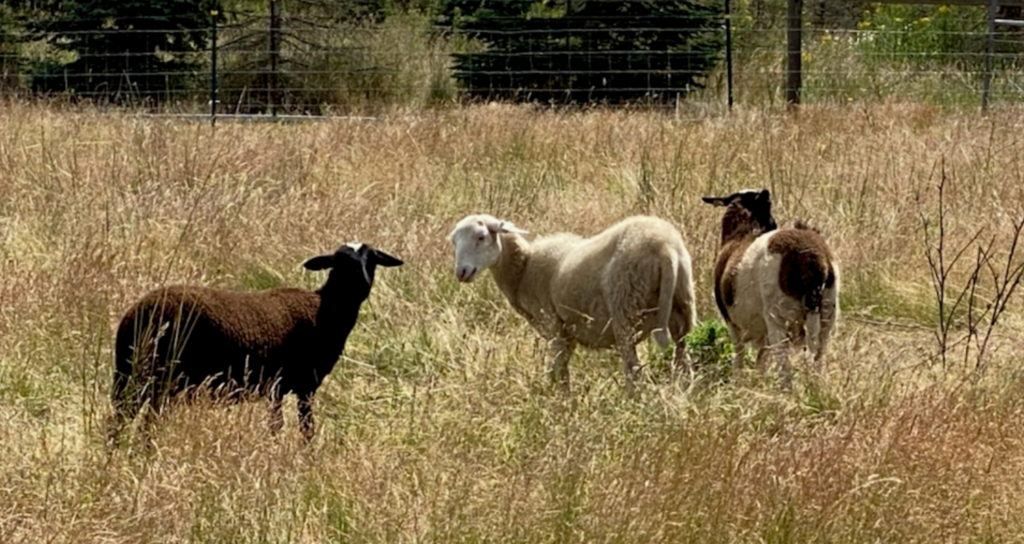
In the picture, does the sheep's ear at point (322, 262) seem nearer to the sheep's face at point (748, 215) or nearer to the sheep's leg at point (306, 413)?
the sheep's leg at point (306, 413)

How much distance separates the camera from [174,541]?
12.9ft

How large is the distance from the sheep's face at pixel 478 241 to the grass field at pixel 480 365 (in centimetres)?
30

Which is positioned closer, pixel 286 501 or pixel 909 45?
pixel 286 501

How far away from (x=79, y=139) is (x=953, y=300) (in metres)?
6.43

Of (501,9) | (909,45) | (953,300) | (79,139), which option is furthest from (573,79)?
(953,300)

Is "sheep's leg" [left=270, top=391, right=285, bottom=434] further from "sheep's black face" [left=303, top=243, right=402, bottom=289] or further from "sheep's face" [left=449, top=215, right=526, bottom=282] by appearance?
"sheep's face" [left=449, top=215, right=526, bottom=282]

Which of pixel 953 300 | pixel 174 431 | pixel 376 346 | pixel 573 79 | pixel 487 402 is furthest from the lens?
pixel 573 79

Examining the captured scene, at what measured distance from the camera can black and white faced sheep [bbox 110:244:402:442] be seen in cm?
487

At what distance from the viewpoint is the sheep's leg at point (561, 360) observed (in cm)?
570

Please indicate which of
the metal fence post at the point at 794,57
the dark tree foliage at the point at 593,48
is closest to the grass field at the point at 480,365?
the metal fence post at the point at 794,57

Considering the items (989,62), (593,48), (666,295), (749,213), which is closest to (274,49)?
(593,48)

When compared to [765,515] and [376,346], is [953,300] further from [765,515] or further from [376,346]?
[765,515]

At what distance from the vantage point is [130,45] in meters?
19.6

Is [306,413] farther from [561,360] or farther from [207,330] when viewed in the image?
[561,360]
